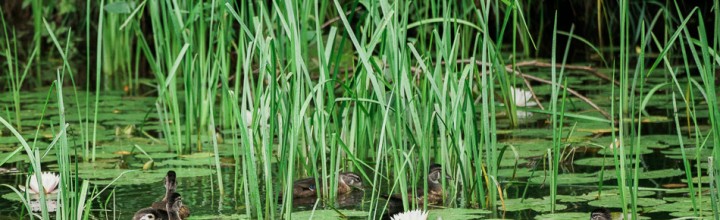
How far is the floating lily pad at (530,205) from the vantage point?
14.9ft

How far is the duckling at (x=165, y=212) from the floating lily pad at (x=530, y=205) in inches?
46.7

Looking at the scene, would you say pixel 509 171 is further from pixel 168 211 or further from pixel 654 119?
pixel 654 119

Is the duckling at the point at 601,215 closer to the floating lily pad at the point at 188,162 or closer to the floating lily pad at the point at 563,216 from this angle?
the floating lily pad at the point at 563,216

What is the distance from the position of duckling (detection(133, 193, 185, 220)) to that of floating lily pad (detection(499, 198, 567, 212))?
1186mm

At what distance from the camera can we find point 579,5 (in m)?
11.9

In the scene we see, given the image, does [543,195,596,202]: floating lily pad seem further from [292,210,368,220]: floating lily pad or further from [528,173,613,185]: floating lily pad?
[292,210,368,220]: floating lily pad

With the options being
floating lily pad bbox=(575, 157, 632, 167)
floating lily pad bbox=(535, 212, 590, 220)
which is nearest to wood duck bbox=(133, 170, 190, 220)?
floating lily pad bbox=(535, 212, 590, 220)

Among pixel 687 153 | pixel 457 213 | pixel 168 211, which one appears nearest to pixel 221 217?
pixel 168 211

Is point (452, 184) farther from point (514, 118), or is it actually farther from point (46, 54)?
point (46, 54)

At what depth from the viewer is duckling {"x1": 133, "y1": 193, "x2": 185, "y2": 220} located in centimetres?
441

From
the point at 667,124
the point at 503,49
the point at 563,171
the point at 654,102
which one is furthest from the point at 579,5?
the point at 563,171

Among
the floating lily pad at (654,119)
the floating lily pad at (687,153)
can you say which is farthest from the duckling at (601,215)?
the floating lily pad at (654,119)

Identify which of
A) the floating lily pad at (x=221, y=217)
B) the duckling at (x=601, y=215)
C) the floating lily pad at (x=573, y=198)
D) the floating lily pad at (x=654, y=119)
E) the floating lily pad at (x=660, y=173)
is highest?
the duckling at (x=601, y=215)

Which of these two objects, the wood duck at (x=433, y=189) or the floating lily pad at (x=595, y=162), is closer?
the wood duck at (x=433, y=189)
